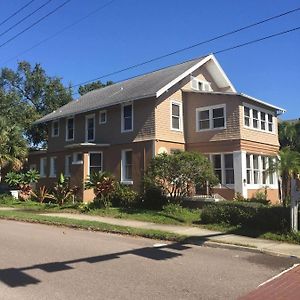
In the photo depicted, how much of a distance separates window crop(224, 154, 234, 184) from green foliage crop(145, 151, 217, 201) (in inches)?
150

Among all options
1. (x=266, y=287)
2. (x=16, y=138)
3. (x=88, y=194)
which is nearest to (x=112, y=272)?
(x=266, y=287)

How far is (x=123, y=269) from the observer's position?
8.95 meters

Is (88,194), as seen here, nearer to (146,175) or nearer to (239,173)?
(146,175)

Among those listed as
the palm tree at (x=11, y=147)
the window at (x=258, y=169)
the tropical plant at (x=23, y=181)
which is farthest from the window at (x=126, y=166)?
the palm tree at (x=11, y=147)

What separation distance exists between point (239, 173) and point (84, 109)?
11.3 metres

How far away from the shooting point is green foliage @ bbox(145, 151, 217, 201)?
19.7 m

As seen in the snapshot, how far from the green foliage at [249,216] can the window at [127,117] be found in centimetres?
1115

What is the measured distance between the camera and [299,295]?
718 cm

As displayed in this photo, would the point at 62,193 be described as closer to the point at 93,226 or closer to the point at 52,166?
the point at 52,166

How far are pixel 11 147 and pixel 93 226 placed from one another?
60.6ft

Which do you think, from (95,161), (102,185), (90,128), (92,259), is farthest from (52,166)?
(92,259)

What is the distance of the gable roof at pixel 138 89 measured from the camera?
25266mm

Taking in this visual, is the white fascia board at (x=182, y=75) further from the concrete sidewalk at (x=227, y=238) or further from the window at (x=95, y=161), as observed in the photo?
the concrete sidewalk at (x=227, y=238)

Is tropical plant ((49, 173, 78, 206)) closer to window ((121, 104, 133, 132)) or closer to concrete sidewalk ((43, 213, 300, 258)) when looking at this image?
window ((121, 104, 133, 132))
